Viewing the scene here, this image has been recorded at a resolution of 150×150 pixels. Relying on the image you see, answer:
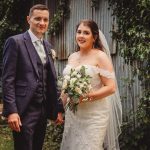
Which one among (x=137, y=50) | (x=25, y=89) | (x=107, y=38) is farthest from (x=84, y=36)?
(x=107, y=38)

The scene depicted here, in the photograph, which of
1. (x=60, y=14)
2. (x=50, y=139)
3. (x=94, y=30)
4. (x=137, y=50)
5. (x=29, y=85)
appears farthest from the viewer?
(x=60, y=14)

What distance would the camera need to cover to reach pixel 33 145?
17.4ft

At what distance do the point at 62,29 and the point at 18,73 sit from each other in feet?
20.4

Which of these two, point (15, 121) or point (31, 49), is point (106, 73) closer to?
point (31, 49)

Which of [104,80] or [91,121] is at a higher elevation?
[104,80]

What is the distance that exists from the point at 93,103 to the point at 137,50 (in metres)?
2.03

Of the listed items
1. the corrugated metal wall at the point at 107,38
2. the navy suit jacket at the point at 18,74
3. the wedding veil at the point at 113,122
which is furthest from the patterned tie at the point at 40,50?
the corrugated metal wall at the point at 107,38

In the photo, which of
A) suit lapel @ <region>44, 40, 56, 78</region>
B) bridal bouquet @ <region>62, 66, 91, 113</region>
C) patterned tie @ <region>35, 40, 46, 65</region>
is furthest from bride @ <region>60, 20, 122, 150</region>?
patterned tie @ <region>35, 40, 46, 65</region>

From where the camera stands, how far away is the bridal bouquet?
5457 mm

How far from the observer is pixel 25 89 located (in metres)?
5.10

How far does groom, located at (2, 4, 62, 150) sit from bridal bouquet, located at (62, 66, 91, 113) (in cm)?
22

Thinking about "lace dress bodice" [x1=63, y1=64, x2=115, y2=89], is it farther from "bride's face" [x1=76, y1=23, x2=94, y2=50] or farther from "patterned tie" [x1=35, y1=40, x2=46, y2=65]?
"patterned tie" [x1=35, y1=40, x2=46, y2=65]

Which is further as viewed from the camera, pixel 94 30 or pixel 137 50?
pixel 137 50

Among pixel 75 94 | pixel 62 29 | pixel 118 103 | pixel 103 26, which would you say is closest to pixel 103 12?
pixel 103 26
